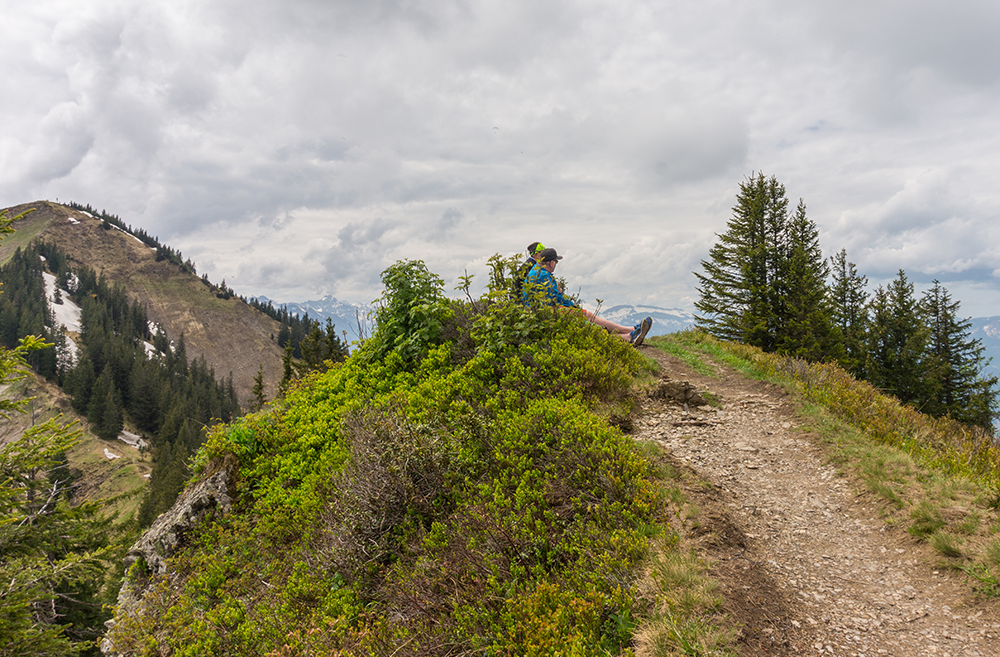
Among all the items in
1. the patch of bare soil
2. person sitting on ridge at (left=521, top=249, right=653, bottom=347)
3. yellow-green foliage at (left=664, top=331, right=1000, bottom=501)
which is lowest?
the patch of bare soil

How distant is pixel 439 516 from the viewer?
18.1ft

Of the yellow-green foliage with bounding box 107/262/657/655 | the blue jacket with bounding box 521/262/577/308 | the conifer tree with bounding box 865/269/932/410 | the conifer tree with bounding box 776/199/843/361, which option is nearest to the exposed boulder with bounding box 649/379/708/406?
the yellow-green foliage with bounding box 107/262/657/655

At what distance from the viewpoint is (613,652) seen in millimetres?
3303

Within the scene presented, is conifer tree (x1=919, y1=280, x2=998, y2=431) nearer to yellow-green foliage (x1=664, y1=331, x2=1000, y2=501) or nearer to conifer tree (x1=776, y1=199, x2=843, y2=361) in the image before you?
conifer tree (x1=776, y1=199, x2=843, y2=361)

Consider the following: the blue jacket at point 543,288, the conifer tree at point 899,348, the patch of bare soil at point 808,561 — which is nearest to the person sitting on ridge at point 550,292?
the blue jacket at point 543,288

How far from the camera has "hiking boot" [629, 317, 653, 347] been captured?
36.7 feet

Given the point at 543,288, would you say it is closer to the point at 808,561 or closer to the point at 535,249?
the point at 535,249

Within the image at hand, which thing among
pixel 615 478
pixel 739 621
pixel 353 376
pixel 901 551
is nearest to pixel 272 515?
pixel 353 376

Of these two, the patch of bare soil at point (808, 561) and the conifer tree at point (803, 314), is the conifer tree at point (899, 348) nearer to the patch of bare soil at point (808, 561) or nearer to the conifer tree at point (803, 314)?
the conifer tree at point (803, 314)

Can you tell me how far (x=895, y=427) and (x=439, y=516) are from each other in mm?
6788

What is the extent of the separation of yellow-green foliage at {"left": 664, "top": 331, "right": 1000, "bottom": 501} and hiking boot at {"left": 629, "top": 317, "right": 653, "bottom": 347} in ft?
8.47

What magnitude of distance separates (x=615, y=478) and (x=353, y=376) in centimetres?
653

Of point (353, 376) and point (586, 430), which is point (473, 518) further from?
point (353, 376)

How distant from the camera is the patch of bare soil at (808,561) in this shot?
3.23 m
